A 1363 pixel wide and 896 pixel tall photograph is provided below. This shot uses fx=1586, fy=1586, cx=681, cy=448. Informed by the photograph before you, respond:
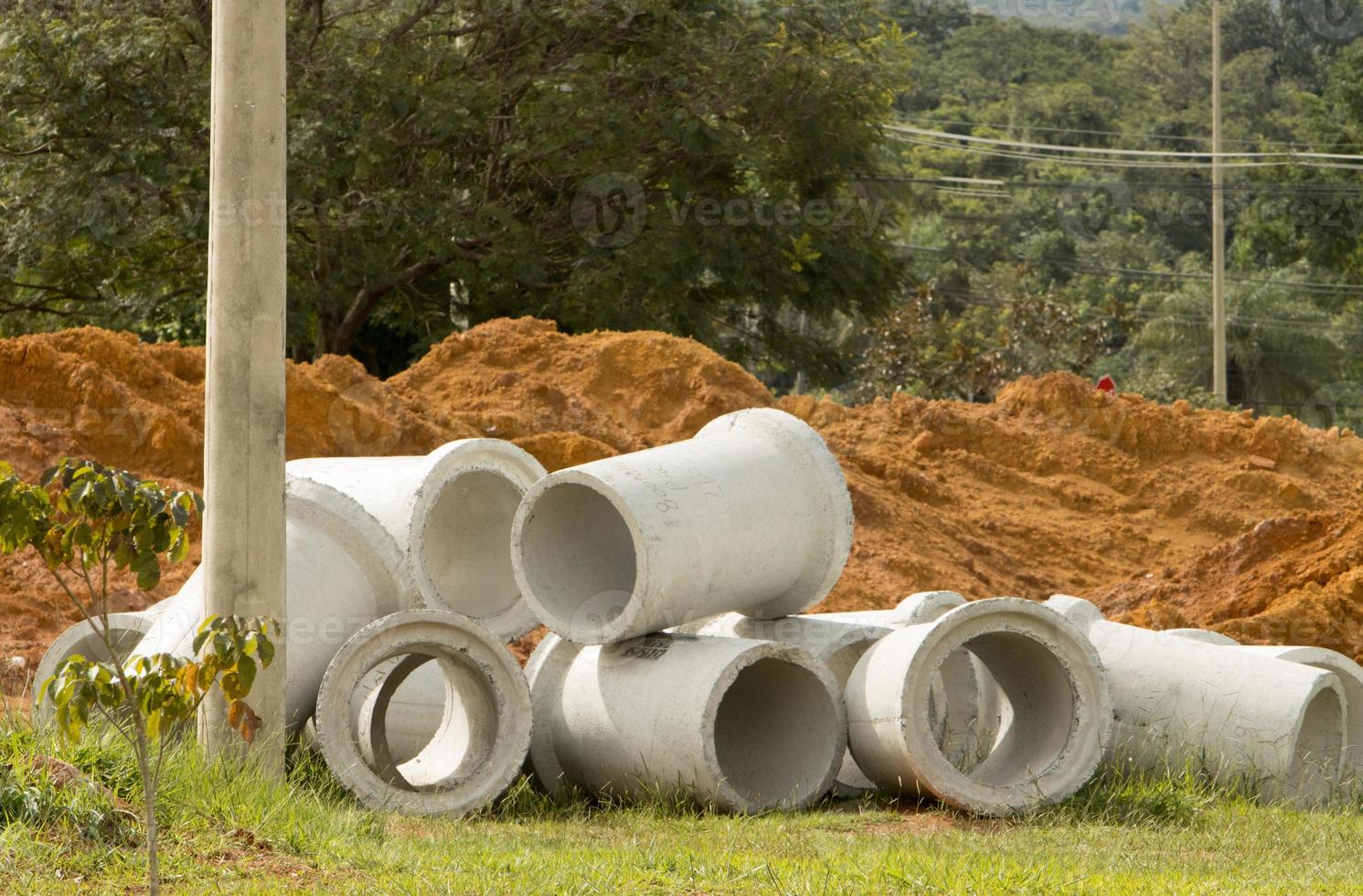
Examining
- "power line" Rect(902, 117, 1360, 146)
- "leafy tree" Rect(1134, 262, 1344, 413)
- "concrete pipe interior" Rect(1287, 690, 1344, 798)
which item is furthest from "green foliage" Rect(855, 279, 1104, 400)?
"concrete pipe interior" Rect(1287, 690, 1344, 798)

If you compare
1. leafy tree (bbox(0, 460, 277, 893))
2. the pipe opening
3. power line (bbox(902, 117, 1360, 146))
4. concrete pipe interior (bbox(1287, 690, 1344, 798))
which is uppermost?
power line (bbox(902, 117, 1360, 146))

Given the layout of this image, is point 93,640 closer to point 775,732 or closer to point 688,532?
point 688,532

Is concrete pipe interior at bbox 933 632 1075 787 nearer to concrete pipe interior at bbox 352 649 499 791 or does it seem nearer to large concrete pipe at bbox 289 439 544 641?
concrete pipe interior at bbox 352 649 499 791

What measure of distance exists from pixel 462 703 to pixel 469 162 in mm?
13882

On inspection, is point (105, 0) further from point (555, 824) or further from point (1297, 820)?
point (1297, 820)

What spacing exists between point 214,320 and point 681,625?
264 cm

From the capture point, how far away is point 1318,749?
7.98m

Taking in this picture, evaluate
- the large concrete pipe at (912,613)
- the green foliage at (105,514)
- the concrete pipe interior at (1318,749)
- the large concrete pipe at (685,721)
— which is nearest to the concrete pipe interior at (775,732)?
the large concrete pipe at (685,721)

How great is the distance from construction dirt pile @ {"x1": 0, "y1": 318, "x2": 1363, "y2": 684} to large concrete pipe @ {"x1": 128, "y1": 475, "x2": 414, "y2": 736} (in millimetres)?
2983

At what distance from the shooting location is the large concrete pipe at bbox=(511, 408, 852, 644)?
6.84 m

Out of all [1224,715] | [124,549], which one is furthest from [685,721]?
[124,549]

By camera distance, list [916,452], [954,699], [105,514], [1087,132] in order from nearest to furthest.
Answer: [105,514], [954,699], [916,452], [1087,132]

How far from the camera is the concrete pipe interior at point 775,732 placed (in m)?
7.06

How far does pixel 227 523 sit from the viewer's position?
20.3ft
